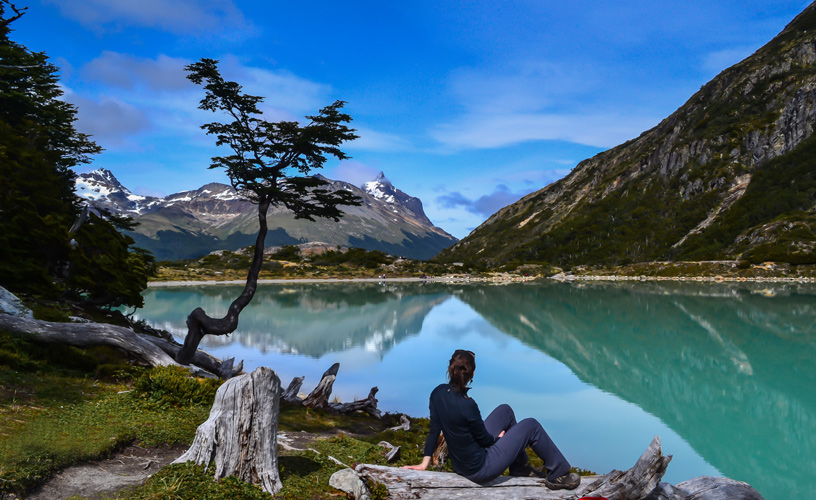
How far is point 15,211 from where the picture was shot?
18984 millimetres

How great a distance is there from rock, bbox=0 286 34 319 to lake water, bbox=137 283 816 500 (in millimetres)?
12811

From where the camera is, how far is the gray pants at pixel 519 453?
716 cm

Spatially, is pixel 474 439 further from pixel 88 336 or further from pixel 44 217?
pixel 44 217

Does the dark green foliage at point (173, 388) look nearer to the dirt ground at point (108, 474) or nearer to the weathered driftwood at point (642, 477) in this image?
the dirt ground at point (108, 474)

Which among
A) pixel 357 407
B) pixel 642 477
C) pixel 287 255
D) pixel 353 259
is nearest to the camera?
pixel 642 477

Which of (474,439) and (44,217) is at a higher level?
(44,217)

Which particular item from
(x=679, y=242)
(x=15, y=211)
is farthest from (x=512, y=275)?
(x=15, y=211)

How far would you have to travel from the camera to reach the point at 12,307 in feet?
46.5

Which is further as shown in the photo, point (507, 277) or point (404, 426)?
point (507, 277)

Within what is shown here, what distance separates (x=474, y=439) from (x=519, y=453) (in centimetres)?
93

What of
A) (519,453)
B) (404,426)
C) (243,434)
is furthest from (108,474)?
(404,426)

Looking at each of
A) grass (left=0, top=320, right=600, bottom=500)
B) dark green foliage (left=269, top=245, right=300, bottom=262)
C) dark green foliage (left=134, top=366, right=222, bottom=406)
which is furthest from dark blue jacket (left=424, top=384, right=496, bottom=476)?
dark green foliage (left=269, top=245, right=300, bottom=262)

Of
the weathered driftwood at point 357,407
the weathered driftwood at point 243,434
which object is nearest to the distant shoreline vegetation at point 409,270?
the weathered driftwood at point 357,407

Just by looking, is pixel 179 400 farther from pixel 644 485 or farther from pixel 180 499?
pixel 644 485
